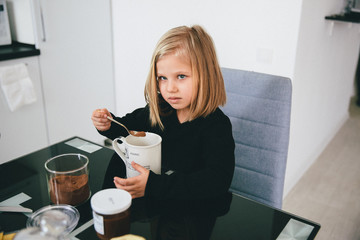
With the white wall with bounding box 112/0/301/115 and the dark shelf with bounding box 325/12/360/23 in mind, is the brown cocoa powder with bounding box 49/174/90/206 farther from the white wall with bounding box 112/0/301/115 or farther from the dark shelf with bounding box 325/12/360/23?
the dark shelf with bounding box 325/12/360/23

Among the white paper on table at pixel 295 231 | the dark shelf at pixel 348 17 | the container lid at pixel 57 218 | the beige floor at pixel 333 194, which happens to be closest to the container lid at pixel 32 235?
the container lid at pixel 57 218

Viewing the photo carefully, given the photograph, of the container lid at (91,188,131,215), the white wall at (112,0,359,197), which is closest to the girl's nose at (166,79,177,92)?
the container lid at (91,188,131,215)

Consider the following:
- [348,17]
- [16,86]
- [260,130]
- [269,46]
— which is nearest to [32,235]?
[260,130]

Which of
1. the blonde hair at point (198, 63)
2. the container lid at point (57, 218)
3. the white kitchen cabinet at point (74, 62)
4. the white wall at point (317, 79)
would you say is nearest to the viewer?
the container lid at point (57, 218)

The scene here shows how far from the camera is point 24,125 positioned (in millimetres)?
2191

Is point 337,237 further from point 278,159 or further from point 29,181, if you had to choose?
point 29,181

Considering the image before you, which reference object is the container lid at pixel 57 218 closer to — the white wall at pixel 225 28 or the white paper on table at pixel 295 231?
the white paper on table at pixel 295 231

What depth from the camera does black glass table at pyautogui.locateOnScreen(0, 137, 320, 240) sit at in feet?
2.41

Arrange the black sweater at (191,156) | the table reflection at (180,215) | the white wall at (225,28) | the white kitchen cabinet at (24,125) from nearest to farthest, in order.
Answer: the table reflection at (180,215), the black sweater at (191,156), the white wall at (225,28), the white kitchen cabinet at (24,125)

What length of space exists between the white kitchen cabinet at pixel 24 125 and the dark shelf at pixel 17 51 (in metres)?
0.04

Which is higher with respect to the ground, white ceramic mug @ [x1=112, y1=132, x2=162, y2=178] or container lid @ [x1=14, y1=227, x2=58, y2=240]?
container lid @ [x1=14, y1=227, x2=58, y2=240]

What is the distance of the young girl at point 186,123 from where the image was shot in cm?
85

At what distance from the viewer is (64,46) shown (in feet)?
7.54

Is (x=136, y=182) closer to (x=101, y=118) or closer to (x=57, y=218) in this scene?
(x=57, y=218)
